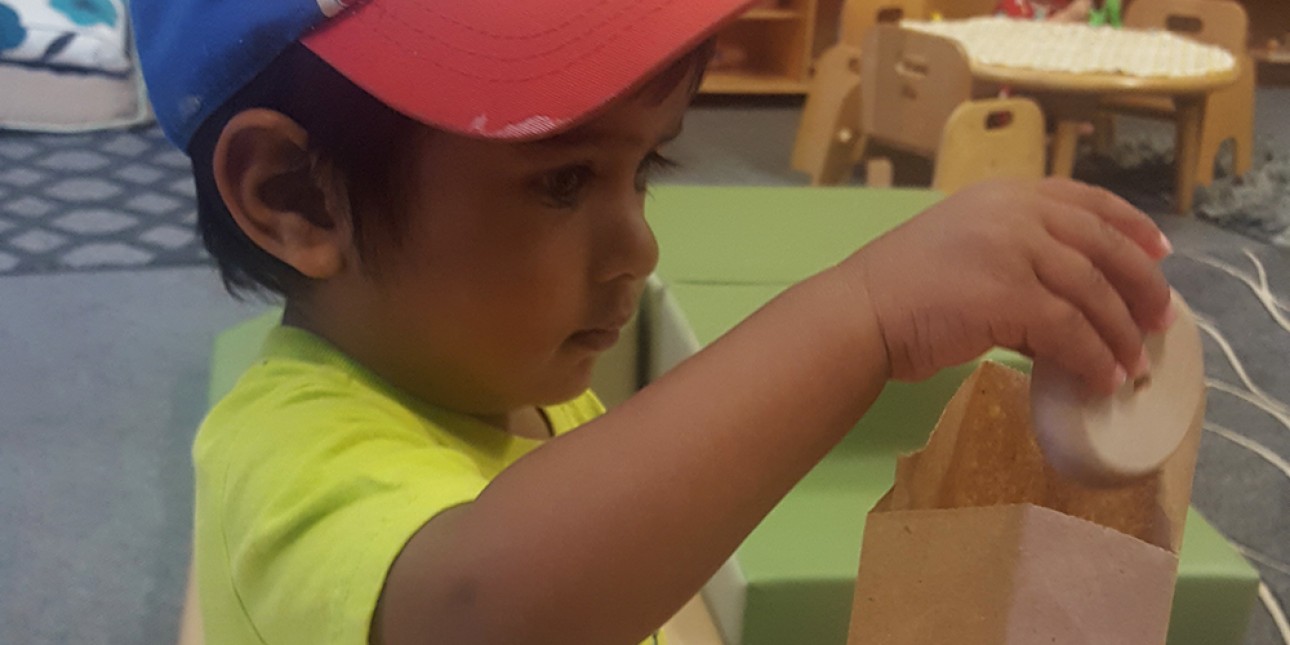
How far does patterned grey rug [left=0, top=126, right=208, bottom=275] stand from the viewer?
217cm

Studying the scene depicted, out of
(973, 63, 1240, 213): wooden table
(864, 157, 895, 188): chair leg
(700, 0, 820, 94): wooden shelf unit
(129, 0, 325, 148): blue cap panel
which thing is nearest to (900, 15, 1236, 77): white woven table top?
(973, 63, 1240, 213): wooden table

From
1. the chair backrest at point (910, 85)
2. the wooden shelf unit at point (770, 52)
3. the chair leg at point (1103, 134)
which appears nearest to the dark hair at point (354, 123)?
the chair backrest at point (910, 85)

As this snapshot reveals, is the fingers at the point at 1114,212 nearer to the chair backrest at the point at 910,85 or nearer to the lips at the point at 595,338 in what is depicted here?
the lips at the point at 595,338

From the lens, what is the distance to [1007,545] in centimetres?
42

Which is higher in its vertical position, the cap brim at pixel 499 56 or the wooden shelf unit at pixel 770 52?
the cap brim at pixel 499 56

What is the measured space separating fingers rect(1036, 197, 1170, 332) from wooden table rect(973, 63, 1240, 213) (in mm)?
2033

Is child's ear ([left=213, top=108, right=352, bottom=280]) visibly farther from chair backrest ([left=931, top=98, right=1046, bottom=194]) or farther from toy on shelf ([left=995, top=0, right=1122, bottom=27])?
toy on shelf ([left=995, top=0, right=1122, bottom=27])

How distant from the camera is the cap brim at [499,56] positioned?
0.42 meters

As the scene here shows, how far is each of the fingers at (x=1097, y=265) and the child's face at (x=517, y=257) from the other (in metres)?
0.17

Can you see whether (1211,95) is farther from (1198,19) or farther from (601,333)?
(601,333)

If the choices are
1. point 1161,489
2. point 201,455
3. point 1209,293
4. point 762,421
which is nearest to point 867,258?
point 762,421

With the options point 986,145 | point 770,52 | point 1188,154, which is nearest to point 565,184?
point 986,145

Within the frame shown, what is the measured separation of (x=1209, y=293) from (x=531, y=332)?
1925mm

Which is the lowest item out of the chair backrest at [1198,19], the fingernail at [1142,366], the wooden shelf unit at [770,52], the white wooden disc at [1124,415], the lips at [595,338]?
the wooden shelf unit at [770,52]
